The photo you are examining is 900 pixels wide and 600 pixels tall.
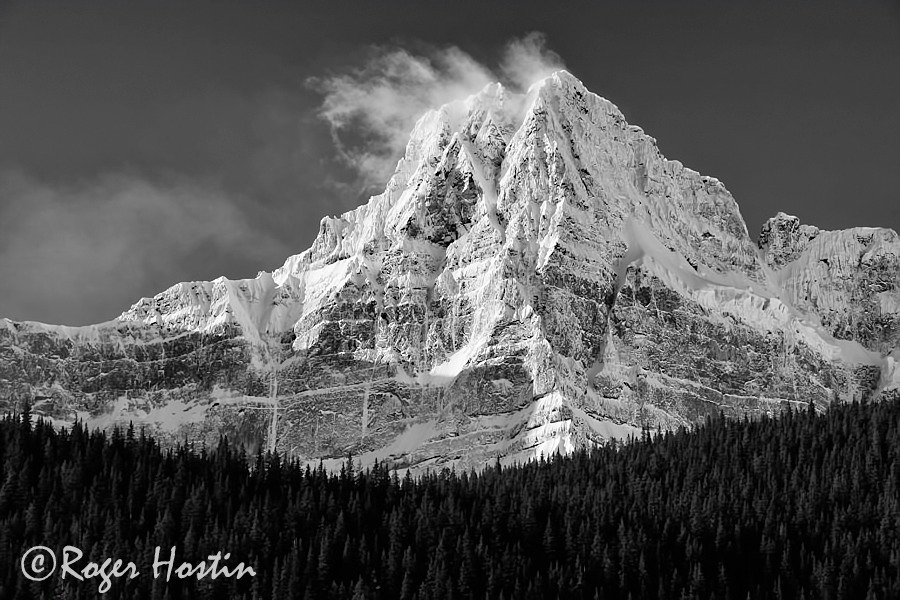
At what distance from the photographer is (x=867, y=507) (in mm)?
185250

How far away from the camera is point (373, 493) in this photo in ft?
637

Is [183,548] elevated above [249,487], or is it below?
below

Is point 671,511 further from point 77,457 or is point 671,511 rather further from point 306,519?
point 77,457

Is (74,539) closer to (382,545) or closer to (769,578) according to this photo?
(382,545)

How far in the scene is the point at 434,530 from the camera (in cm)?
17725

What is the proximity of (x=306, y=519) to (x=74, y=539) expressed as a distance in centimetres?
2595

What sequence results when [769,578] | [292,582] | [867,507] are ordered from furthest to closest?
[867,507] < [769,578] < [292,582]

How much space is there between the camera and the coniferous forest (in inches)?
6442

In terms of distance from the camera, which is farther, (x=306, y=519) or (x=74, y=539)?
(x=306, y=519)

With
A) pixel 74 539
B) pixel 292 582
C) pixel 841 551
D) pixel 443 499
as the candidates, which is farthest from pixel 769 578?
pixel 74 539

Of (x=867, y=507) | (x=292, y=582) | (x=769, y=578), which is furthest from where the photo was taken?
(x=867, y=507)

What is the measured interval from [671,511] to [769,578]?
56.7ft

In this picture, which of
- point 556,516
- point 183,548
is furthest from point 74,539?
point 556,516

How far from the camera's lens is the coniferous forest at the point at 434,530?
164 metres
